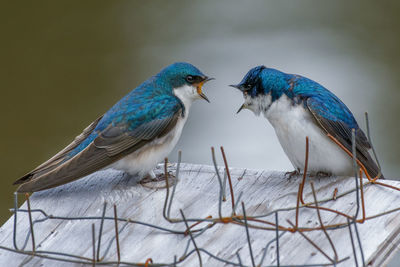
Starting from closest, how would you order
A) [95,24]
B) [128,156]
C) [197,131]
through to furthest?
[128,156] < [197,131] < [95,24]

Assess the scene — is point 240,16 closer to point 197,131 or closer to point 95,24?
point 95,24

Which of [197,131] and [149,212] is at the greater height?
[149,212]

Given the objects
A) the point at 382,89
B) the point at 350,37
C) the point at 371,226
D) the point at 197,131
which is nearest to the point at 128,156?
the point at 371,226

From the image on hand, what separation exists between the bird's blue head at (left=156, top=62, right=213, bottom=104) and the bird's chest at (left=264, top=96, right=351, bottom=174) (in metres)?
0.42

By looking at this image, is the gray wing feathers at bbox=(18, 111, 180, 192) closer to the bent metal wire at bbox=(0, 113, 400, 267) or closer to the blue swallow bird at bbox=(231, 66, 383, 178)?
the bent metal wire at bbox=(0, 113, 400, 267)

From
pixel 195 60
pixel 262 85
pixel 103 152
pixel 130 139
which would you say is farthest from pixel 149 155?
pixel 195 60

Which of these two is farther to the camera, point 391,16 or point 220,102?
point 391,16

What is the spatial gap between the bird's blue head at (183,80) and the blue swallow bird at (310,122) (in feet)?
1.00

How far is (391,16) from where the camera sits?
9.38m

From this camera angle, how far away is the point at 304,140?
393cm

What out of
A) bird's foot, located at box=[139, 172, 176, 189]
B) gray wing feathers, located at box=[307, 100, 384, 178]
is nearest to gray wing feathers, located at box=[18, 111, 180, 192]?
bird's foot, located at box=[139, 172, 176, 189]

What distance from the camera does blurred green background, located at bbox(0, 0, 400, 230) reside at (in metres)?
7.42

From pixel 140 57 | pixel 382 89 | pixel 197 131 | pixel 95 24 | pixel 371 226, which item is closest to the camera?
pixel 371 226

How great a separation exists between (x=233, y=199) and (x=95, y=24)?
6.93 meters
